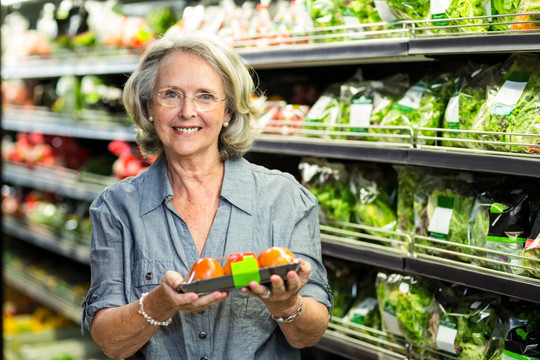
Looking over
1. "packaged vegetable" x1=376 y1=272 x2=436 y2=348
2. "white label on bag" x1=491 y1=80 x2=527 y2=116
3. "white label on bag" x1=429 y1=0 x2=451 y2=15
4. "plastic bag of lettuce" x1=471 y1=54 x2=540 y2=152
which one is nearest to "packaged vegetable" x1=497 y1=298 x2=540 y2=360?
"packaged vegetable" x1=376 y1=272 x2=436 y2=348

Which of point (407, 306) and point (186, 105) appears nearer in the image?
A: point (186, 105)

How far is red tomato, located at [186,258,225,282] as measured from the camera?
143 cm

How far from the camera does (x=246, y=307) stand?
1.74 metres

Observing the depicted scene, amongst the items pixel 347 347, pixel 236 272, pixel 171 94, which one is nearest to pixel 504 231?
pixel 347 347

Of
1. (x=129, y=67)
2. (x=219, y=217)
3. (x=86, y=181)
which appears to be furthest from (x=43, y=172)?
(x=219, y=217)

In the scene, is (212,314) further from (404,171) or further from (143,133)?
(404,171)

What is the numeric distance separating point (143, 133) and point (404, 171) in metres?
1.02

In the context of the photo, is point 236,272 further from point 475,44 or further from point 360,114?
point 360,114

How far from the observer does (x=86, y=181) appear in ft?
14.1

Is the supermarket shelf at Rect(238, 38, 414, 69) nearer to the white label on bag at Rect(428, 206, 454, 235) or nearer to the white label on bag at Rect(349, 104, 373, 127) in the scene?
the white label on bag at Rect(349, 104, 373, 127)

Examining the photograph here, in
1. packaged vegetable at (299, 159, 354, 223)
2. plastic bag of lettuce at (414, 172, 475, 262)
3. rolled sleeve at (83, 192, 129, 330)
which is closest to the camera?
rolled sleeve at (83, 192, 129, 330)

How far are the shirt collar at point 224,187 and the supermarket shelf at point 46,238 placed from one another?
2.42m

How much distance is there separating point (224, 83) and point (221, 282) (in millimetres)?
637

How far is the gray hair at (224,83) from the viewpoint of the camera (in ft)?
5.84
